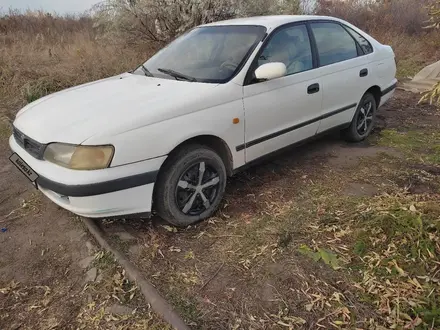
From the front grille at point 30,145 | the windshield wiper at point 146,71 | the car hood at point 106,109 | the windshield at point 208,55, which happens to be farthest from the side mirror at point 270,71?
the front grille at point 30,145

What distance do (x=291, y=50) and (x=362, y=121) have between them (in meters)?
1.76

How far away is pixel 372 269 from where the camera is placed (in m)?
2.46

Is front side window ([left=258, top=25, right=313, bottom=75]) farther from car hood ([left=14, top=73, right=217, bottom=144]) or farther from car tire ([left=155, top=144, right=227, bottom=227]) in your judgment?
car tire ([left=155, top=144, right=227, bottom=227])

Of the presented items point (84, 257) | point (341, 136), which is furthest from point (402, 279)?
point (341, 136)

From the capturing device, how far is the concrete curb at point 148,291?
2123 mm

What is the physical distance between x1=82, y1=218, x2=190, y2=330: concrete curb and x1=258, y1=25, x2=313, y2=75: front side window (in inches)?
79.3

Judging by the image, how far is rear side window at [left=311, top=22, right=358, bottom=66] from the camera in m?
4.05

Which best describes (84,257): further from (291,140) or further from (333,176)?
(333,176)

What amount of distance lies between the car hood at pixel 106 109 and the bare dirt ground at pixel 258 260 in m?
0.90

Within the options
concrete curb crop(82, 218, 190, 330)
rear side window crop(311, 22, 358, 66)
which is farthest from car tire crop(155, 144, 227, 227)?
rear side window crop(311, 22, 358, 66)

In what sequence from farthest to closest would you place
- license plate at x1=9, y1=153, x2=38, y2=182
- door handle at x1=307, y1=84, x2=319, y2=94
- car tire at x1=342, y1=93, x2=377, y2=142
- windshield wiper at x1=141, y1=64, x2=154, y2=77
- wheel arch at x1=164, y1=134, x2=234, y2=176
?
1. car tire at x1=342, y1=93, x2=377, y2=142
2. door handle at x1=307, y1=84, x2=319, y2=94
3. windshield wiper at x1=141, y1=64, x2=154, y2=77
4. wheel arch at x1=164, y1=134, x2=234, y2=176
5. license plate at x1=9, y1=153, x2=38, y2=182

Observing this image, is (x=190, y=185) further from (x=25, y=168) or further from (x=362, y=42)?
(x=362, y=42)

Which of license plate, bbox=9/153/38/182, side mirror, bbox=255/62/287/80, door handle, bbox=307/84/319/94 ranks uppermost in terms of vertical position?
side mirror, bbox=255/62/287/80

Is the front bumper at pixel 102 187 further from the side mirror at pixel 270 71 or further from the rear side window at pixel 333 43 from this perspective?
the rear side window at pixel 333 43
